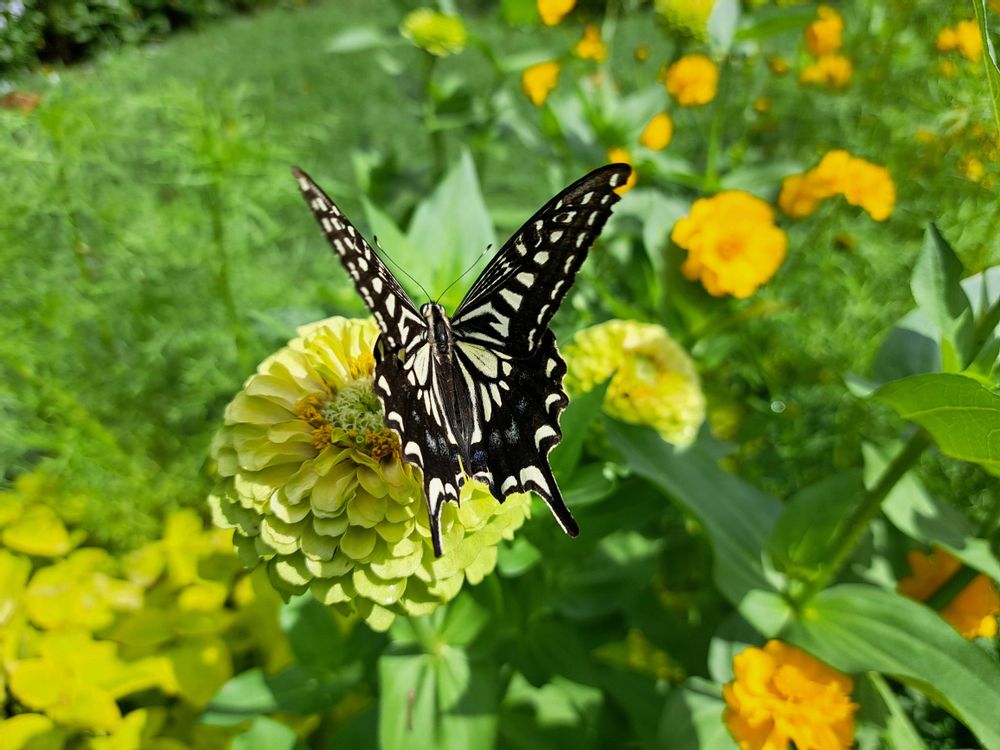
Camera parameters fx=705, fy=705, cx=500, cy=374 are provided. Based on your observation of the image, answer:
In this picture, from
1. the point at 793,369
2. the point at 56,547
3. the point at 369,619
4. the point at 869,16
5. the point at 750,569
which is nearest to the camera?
the point at 369,619

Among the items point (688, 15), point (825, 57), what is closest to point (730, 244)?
point (688, 15)

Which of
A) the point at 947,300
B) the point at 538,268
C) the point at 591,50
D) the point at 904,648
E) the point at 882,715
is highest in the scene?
the point at 591,50

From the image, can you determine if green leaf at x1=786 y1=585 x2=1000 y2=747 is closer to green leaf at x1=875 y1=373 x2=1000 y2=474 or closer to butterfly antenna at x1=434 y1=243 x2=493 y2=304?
green leaf at x1=875 y1=373 x2=1000 y2=474

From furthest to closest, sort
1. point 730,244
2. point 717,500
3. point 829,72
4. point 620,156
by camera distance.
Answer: point 829,72 → point 620,156 → point 730,244 → point 717,500

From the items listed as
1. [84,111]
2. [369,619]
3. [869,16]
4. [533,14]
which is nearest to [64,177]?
[84,111]

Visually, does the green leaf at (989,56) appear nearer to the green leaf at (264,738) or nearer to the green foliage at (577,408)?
the green foliage at (577,408)

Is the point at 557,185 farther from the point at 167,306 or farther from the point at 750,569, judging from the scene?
the point at 750,569

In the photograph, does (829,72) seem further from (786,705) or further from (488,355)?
(786,705)
